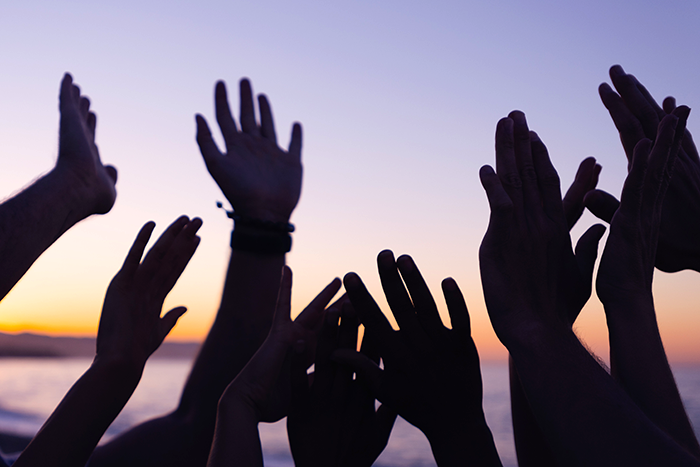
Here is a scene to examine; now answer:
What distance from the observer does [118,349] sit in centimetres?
167

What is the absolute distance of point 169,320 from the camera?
1.97m

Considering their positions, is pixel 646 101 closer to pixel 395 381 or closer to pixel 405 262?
pixel 405 262

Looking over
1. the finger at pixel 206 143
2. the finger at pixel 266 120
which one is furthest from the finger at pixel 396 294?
the finger at pixel 266 120

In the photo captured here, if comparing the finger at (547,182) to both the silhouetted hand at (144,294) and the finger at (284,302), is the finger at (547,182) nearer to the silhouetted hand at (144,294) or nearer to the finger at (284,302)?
the finger at (284,302)

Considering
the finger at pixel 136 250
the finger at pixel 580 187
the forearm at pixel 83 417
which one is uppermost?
the finger at pixel 580 187

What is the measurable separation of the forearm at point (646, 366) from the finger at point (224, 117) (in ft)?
6.25

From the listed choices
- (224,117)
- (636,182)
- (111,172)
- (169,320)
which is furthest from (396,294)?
(111,172)

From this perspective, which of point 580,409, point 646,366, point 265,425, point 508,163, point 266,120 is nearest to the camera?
point 580,409

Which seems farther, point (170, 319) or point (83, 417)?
point (170, 319)

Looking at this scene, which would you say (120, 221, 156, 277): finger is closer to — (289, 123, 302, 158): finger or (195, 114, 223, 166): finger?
(195, 114, 223, 166): finger

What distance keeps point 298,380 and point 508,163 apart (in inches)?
38.9

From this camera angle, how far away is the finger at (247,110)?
249cm

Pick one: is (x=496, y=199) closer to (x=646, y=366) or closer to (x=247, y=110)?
(x=646, y=366)

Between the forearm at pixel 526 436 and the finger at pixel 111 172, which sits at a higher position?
the finger at pixel 111 172
